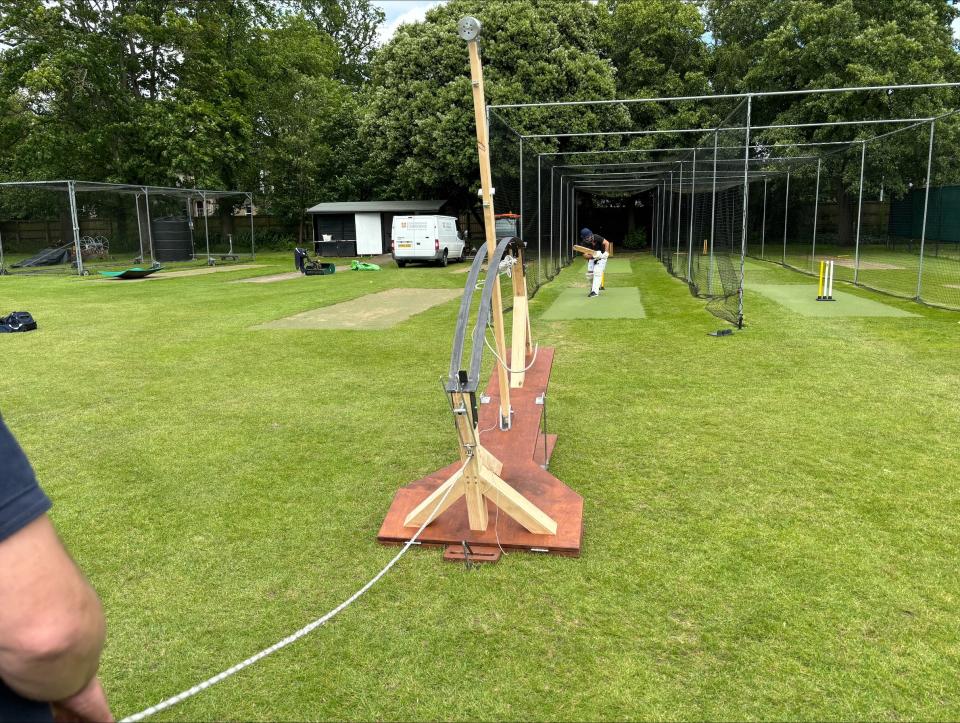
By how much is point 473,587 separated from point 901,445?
11.8ft

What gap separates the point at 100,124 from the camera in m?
26.5

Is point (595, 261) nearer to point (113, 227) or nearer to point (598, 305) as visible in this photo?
point (598, 305)

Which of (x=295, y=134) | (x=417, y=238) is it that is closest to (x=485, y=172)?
(x=417, y=238)

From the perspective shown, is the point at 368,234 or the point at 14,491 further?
the point at 368,234

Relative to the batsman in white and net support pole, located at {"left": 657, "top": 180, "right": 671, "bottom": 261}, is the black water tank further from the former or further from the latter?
the batsman in white

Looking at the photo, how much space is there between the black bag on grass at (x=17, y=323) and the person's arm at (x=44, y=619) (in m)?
11.4

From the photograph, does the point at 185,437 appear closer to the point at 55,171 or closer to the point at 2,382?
the point at 2,382

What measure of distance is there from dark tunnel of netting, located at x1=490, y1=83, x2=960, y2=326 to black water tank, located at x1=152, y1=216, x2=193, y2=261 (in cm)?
1334

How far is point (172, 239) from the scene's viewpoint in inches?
1062

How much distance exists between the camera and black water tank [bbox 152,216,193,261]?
26.7 meters

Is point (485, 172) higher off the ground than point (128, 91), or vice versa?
point (128, 91)

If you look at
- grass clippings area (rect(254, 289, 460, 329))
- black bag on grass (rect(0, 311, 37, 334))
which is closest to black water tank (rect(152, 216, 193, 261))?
grass clippings area (rect(254, 289, 460, 329))

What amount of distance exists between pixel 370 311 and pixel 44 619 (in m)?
11.6

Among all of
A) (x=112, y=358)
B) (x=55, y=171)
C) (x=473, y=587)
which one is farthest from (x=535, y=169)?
(x=55, y=171)
